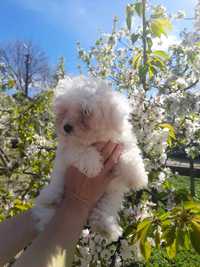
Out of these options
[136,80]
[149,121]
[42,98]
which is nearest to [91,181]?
[149,121]

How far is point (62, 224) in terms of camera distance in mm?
1143

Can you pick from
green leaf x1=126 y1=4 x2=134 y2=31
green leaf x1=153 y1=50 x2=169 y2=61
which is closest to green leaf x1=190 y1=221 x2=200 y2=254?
green leaf x1=153 y1=50 x2=169 y2=61

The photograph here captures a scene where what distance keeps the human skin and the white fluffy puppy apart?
37mm

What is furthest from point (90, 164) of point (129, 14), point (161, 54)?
point (129, 14)

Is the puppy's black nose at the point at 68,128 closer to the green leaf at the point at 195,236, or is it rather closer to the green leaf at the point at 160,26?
the green leaf at the point at 195,236

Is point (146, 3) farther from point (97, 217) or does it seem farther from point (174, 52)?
point (174, 52)

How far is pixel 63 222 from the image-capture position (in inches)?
45.3

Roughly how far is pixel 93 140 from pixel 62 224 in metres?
0.42

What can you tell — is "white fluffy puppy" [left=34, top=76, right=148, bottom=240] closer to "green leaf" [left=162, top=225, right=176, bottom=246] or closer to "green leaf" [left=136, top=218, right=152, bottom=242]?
"green leaf" [left=136, top=218, right=152, bottom=242]

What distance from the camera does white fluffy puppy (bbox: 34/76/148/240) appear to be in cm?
141

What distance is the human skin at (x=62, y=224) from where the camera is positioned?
107 cm

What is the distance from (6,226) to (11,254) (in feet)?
0.34

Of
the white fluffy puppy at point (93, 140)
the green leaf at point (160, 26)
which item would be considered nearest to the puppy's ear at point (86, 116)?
the white fluffy puppy at point (93, 140)

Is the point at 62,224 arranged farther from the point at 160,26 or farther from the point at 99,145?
the point at 160,26
